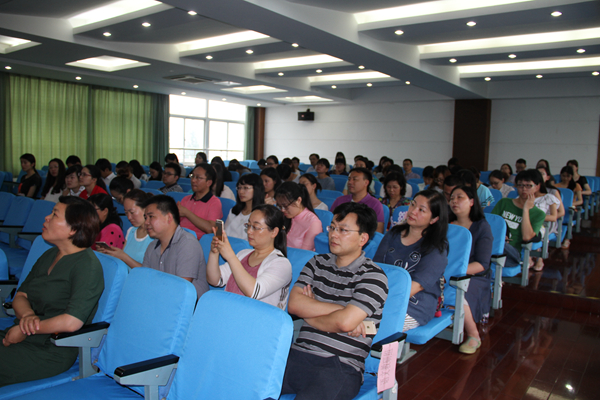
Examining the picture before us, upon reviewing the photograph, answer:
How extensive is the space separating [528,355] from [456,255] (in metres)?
0.90

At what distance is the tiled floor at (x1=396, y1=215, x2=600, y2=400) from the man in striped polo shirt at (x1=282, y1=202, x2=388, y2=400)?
0.90m

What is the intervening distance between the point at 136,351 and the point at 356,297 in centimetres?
94

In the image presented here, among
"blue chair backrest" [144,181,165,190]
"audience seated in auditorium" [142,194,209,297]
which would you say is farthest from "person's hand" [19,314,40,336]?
"blue chair backrest" [144,181,165,190]

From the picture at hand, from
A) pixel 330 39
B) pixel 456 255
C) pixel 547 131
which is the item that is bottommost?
pixel 456 255

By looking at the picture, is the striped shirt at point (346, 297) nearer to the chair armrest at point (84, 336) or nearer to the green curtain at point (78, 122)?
the chair armrest at point (84, 336)

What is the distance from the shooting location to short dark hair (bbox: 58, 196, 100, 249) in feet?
6.89

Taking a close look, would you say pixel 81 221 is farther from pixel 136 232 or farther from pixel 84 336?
Answer: pixel 136 232

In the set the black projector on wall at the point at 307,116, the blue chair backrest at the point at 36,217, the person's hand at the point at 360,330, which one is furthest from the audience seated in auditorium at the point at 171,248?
the black projector on wall at the point at 307,116

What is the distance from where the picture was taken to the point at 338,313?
5.77 ft

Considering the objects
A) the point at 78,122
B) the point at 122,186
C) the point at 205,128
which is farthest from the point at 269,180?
the point at 205,128

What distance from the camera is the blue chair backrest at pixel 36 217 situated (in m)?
4.06

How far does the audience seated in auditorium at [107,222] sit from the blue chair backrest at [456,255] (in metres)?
2.26

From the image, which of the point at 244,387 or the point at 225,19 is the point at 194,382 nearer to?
the point at 244,387

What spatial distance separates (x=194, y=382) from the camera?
1.56 metres
